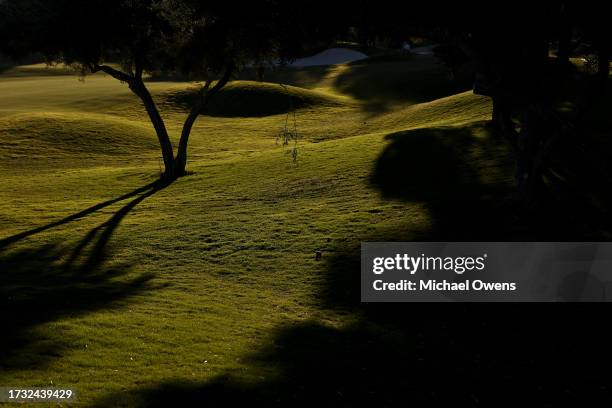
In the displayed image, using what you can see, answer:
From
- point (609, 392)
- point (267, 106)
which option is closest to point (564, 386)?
point (609, 392)

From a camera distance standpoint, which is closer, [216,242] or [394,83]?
[216,242]

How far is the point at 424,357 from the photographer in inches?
517

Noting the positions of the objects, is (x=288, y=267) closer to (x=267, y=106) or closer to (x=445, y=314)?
(x=445, y=314)

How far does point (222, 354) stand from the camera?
12.7m

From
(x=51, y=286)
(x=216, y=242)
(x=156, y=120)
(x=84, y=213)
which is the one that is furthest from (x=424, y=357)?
(x=156, y=120)

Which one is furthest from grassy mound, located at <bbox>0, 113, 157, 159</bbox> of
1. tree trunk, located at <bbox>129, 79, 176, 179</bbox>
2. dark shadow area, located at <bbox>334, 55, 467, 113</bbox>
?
dark shadow area, located at <bbox>334, 55, 467, 113</bbox>

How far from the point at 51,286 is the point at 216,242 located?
6.84m

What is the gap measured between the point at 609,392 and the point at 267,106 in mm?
55382

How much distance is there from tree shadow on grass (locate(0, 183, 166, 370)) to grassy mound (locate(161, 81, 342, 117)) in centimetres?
3674

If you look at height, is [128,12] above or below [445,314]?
above

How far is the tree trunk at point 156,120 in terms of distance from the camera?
34719 mm

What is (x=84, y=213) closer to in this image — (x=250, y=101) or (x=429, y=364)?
(x=429, y=364)

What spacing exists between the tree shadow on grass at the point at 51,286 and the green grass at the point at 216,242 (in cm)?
5

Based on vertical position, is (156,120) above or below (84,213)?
above
